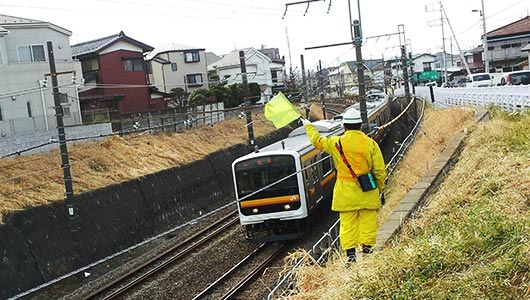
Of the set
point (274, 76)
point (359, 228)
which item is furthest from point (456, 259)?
point (274, 76)

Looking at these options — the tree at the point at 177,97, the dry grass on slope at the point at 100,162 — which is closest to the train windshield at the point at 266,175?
the dry grass on slope at the point at 100,162

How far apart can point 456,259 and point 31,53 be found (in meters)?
25.0

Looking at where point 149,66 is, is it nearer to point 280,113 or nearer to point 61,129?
point 61,129

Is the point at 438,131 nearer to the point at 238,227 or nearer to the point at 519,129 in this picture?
the point at 238,227

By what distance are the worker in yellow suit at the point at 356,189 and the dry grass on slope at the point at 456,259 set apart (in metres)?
0.29

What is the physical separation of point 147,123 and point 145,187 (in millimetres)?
8420

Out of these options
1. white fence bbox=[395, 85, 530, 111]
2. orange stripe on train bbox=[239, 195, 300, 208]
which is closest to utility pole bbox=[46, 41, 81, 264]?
orange stripe on train bbox=[239, 195, 300, 208]

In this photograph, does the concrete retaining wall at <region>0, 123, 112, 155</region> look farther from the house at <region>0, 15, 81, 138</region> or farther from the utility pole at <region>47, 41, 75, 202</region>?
the utility pole at <region>47, 41, 75, 202</region>

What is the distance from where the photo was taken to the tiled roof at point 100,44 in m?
32.9

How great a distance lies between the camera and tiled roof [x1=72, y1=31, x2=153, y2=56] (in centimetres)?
3291

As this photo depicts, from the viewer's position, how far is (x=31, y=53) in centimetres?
2569

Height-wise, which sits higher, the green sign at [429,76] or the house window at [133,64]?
the house window at [133,64]

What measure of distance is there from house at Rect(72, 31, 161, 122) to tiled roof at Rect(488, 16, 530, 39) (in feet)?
101

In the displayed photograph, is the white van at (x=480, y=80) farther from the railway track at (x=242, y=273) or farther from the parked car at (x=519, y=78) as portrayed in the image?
the railway track at (x=242, y=273)
